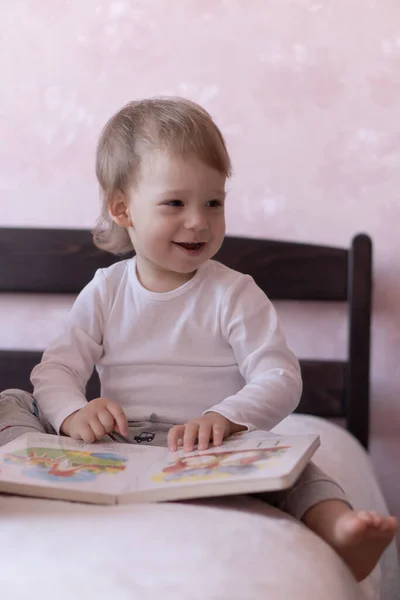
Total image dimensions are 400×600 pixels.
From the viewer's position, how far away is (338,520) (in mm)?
823

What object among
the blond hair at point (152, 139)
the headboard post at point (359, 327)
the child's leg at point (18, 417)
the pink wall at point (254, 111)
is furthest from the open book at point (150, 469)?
the pink wall at point (254, 111)

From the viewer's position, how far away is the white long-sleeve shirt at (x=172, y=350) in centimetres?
112

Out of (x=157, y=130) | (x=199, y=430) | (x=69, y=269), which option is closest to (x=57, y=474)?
(x=199, y=430)

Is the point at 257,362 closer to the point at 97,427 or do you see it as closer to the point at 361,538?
the point at 97,427

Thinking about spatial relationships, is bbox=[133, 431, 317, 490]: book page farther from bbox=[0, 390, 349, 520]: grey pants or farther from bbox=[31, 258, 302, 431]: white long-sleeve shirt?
bbox=[31, 258, 302, 431]: white long-sleeve shirt

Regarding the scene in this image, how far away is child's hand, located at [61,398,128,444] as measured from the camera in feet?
3.27

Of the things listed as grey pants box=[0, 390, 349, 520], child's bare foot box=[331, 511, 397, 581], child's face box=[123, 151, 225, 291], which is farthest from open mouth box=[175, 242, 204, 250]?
child's bare foot box=[331, 511, 397, 581]

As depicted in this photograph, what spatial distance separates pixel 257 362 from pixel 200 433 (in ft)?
0.65

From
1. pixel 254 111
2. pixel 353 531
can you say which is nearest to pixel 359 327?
pixel 254 111

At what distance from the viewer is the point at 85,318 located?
122 centimetres

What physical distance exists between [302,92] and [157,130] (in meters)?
0.62

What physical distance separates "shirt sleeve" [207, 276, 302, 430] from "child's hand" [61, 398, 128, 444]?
0.38ft

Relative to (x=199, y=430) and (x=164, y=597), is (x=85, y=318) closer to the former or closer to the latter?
(x=199, y=430)

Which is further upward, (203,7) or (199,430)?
(203,7)
